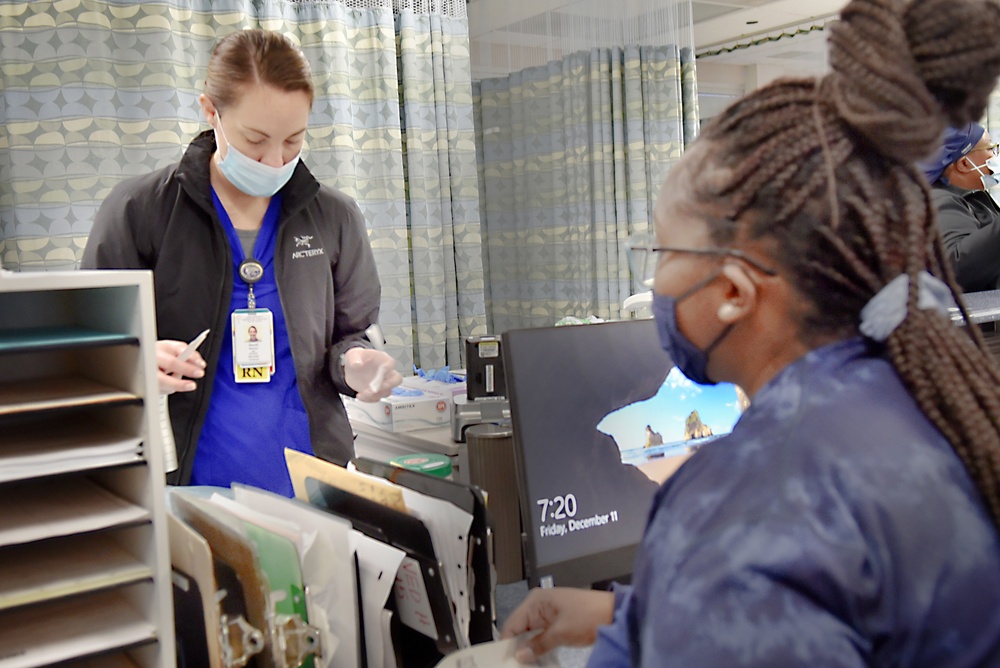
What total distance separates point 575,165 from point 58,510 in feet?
12.2

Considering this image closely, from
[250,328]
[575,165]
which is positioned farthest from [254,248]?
[575,165]

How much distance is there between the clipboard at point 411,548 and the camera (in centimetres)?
104

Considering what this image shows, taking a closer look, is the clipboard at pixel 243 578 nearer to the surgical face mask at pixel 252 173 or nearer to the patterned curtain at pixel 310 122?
the surgical face mask at pixel 252 173

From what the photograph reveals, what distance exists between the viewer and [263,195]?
1.72 m

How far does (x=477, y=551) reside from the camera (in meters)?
1.02

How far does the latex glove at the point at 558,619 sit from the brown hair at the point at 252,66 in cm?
106

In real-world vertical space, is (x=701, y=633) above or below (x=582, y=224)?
below

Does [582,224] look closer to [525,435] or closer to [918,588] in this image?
[525,435]

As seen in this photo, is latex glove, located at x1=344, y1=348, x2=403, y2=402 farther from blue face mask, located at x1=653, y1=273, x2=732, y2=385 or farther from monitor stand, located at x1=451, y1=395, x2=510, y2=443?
blue face mask, located at x1=653, y1=273, x2=732, y2=385

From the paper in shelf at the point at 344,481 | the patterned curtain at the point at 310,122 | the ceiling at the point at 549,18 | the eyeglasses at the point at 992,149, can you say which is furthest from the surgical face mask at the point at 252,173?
the ceiling at the point at 549,18

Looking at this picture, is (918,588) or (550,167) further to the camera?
(550,167)

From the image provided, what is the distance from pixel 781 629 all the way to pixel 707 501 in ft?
0.35

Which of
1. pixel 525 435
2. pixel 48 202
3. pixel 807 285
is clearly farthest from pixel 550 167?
pixel 807 285

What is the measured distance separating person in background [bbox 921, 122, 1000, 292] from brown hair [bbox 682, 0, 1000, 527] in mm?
1729
